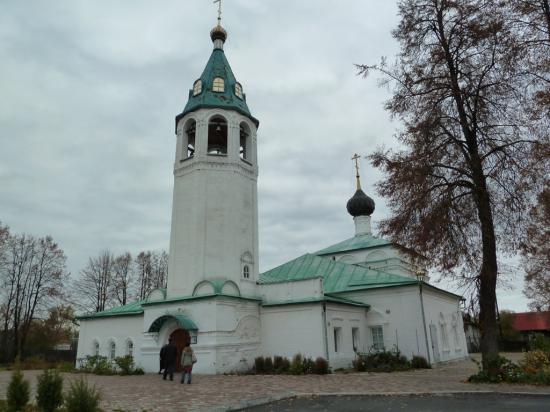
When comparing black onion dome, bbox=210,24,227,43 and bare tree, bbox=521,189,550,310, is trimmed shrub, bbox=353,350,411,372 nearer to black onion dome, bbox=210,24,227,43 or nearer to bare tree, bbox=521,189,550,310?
bare tree, bbox=521,189,550,310

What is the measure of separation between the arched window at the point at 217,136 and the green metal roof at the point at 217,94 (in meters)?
0.84

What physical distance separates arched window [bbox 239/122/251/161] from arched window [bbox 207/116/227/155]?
866 millimetres

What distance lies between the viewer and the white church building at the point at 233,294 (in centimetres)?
1841

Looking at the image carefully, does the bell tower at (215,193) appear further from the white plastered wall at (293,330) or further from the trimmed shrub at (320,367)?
the trimmed shrub at (320,367)

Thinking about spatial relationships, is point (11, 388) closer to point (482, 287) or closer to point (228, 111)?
point (482, 287)

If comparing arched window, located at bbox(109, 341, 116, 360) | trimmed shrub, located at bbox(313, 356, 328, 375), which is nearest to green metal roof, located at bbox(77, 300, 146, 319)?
arched window, located at bbox(109, 341, 116, 360)

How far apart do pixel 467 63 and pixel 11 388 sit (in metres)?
14.6

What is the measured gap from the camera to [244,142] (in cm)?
2288

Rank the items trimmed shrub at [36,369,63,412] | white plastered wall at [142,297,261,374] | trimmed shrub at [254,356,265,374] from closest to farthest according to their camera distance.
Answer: trimmed shrub at [36,369,63,412]
white plastered wall at [142,297,261,374]
trimmed shrub at [254,356,265,374]

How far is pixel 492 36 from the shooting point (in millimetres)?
12531

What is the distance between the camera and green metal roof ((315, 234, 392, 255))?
28.5 m

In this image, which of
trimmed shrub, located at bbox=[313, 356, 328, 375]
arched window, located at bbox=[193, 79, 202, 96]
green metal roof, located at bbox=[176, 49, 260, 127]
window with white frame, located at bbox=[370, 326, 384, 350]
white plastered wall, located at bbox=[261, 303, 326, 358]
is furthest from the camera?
arched window, located at bbox=[193, 79, 202, 96]

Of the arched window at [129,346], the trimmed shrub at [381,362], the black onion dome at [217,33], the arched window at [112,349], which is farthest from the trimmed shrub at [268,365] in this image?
the black onion dome at [217,33]

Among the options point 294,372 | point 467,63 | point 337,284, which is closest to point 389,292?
point 337,284
